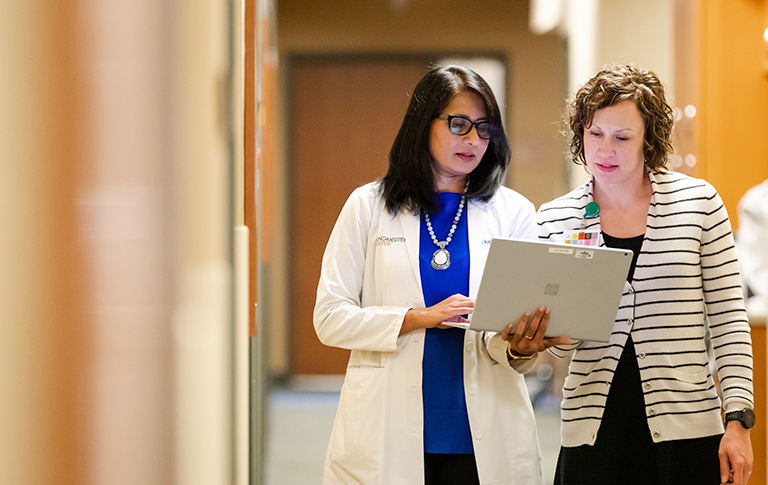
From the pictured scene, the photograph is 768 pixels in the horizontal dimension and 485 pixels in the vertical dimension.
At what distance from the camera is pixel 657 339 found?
1176mm

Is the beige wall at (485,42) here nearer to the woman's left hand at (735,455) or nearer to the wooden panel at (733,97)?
the wooden panel at (733,97)

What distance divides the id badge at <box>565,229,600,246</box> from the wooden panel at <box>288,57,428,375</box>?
130 inches

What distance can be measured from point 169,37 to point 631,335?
1.09 metres

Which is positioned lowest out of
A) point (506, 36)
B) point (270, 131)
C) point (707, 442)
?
point (707, 442)

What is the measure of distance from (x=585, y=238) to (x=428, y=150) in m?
0.36

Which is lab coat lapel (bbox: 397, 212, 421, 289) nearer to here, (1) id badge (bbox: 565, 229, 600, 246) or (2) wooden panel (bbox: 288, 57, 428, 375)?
(1) id badge (bbox: 565, 229, 600, 246)

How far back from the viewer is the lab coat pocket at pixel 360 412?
4.27 ft

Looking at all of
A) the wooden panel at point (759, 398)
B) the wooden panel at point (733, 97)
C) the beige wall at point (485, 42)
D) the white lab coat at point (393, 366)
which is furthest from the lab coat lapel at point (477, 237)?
the beige wall at point (485, 42)

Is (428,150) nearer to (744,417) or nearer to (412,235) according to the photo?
(412,235)

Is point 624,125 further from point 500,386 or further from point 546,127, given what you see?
point 546,127

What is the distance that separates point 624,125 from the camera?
1.21 m

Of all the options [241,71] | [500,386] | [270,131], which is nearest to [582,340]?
[500,386]

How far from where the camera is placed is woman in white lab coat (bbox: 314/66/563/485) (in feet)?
4.19

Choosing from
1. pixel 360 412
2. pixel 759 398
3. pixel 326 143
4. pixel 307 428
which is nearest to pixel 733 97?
pixel 759 398
